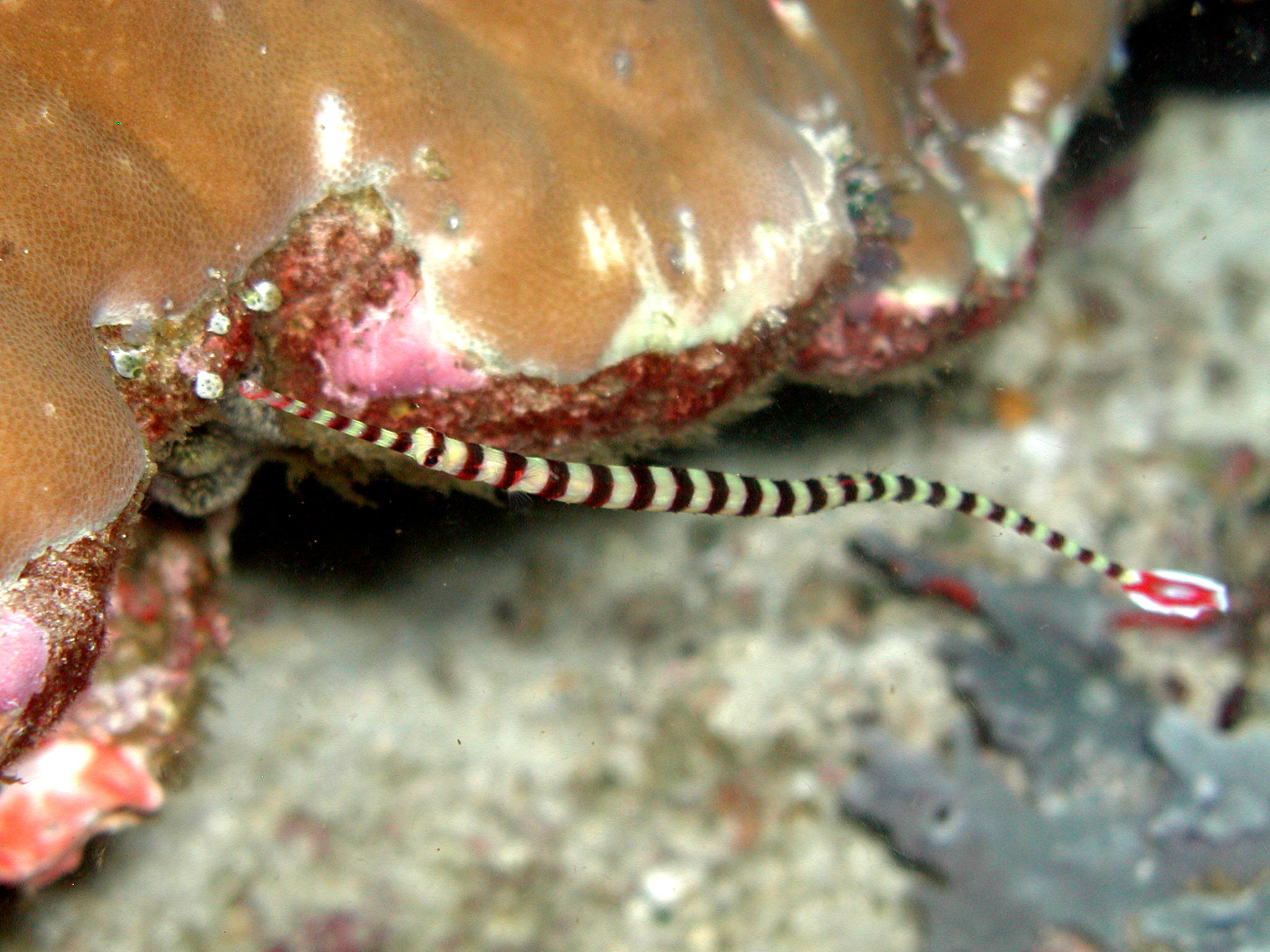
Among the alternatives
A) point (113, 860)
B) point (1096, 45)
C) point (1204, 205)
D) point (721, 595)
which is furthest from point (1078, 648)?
point (113, 860)

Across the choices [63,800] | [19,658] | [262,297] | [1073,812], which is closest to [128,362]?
[262,297]

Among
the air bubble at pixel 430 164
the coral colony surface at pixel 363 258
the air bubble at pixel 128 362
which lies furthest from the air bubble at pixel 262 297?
the air bubble at pixel 430 164

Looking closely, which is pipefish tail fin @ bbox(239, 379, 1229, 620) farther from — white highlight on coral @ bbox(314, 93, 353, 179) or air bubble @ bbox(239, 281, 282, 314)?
white highlight on coral @ bbox(314, 93, 353, 179)

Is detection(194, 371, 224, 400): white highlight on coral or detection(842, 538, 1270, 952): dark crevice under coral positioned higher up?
detection(194, 371, 224, 400): white highlight on coral

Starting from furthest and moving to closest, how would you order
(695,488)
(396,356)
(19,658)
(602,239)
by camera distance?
(695,488) → (602,239) → (396,356) → (19,658)

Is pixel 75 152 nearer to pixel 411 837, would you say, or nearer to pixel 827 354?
pixel 827 354

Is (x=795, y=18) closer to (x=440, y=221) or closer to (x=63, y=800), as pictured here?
(x=440, y=221)

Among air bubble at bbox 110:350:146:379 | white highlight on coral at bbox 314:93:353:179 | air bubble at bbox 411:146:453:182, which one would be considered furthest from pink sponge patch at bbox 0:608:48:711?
air bubble at bbox 411:146:453:182
